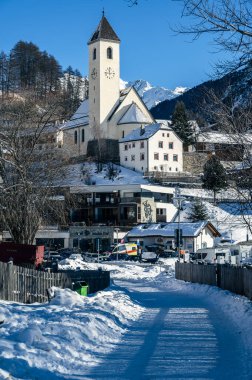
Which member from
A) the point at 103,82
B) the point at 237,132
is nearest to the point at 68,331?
the point at 237,132

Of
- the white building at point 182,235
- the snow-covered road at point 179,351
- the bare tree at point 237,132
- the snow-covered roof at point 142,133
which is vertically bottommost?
the snow-covered road at point 179,351

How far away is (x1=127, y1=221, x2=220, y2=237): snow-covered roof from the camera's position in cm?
6419

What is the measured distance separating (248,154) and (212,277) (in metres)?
11.8

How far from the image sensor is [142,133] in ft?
313

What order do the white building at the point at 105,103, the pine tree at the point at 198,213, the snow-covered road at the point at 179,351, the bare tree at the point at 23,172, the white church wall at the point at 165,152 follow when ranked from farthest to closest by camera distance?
the white building at the point at 105,103 → the white church wall at the point at 165,152 → the pine tree at the point at 198,213 → the bare tree at the point at 23,172 → the snow-covered road at the point at 179,351

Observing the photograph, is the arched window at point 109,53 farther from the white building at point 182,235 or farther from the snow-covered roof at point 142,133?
the white building at point 182,235

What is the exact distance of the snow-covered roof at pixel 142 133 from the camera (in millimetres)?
94438

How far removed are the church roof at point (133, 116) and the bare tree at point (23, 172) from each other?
236 feet

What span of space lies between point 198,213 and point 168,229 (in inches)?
398

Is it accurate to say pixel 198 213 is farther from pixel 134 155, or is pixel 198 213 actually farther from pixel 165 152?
pixel 134 155

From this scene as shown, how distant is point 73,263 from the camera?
42281 millimetres

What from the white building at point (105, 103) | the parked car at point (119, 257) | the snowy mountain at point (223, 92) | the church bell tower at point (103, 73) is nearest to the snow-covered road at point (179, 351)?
the snowy mountain at point (223, 92)

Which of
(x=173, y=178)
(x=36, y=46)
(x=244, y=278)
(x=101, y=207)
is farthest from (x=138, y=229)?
(x=36, y=46)

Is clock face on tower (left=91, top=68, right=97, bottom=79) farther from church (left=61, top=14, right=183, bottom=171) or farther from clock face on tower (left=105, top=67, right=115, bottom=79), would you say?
clock face on tower (left=105, top=67, right=115, bottom=79)
